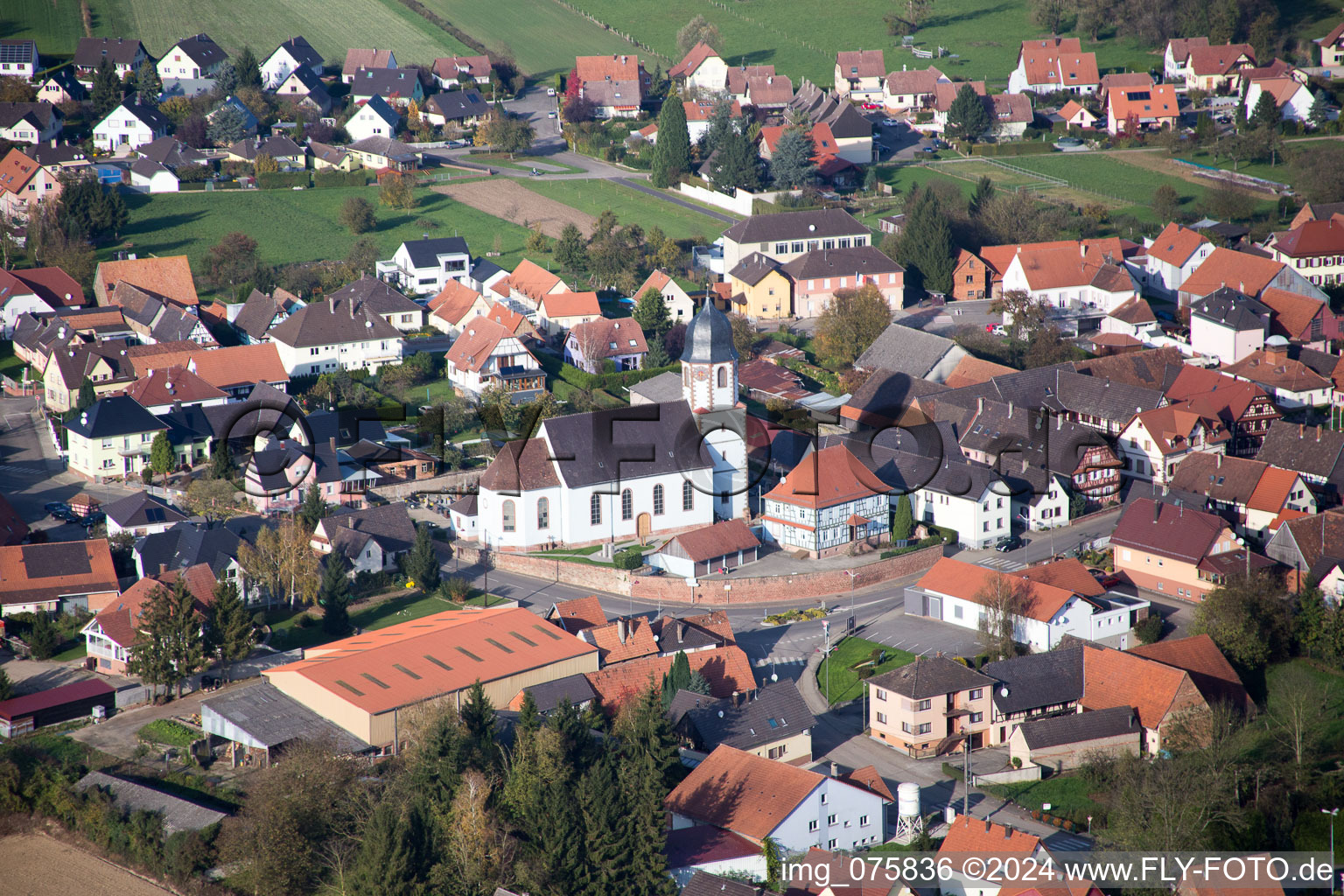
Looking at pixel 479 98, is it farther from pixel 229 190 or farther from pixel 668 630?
pixel 668 630

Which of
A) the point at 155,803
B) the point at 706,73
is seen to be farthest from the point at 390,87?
the point at 155,803

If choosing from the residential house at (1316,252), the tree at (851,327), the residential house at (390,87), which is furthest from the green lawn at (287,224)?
the residential house at (1316,252)

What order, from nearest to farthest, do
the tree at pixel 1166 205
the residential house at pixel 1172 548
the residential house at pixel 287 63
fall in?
the residential house at pixel 1172 548 → the tree at pixel 1166 205 → the residential house at pixel 287 63

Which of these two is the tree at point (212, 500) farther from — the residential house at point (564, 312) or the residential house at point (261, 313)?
the residential house at point (564, 312)

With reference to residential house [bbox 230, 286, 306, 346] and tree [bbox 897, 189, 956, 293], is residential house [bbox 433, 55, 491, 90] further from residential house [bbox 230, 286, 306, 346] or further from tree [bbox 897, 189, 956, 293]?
tree [bbox 897, 189, 956, 293]

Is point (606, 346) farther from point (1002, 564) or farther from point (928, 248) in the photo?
point (1002, 564)

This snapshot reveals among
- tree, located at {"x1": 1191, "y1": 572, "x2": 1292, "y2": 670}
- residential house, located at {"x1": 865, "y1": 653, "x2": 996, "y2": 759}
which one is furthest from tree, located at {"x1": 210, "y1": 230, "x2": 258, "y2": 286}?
tree, located at {"x1": 1191, "y1": 572, "x2": 1292, "y2": 670}

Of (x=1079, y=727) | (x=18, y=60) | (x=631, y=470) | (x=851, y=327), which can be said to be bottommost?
(x=1079, y=727)
